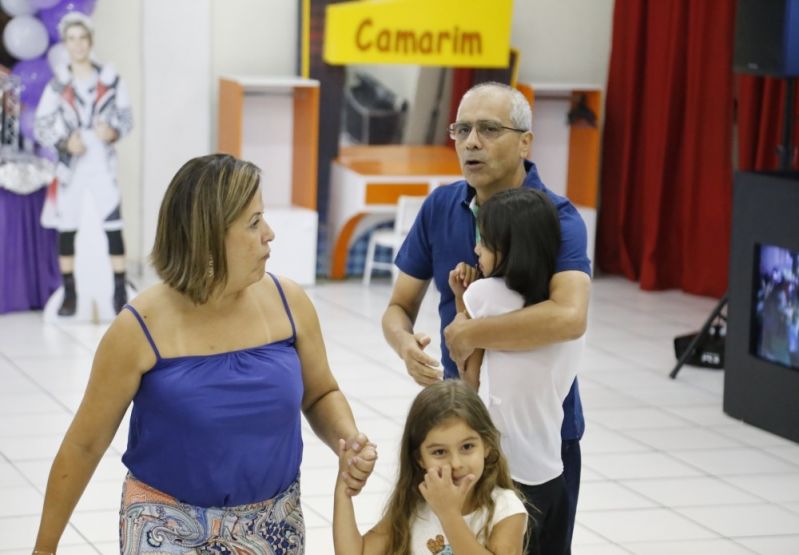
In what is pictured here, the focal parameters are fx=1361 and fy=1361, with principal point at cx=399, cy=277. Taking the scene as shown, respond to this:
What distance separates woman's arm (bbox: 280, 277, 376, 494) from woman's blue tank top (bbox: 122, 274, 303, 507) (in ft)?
0.45

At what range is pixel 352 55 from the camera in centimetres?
916

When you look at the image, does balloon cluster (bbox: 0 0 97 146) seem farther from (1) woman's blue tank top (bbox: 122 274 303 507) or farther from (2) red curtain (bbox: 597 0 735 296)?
(1) woman's blue tank top (bbox: 122 274 303 507)

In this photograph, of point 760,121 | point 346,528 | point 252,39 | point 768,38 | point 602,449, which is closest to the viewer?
point 346,528

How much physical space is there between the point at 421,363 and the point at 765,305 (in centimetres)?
357

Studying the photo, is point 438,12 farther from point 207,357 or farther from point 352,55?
point 207,357

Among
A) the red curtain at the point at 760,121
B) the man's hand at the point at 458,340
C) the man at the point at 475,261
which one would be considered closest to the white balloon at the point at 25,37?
the red curtain at the point at 760,121

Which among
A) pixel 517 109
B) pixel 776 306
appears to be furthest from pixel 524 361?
pixel 776 306

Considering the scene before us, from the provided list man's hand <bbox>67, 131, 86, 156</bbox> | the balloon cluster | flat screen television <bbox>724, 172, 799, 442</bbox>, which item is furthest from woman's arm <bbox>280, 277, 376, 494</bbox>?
the balloon cluster

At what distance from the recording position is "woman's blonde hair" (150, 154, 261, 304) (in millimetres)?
2418

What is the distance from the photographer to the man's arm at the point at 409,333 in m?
3.03

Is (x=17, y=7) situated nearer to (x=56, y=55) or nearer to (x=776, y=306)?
(x=56, y=55)

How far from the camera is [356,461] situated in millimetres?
2492

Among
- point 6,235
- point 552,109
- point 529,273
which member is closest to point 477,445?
point 529,273

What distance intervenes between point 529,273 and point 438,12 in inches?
→ 260
